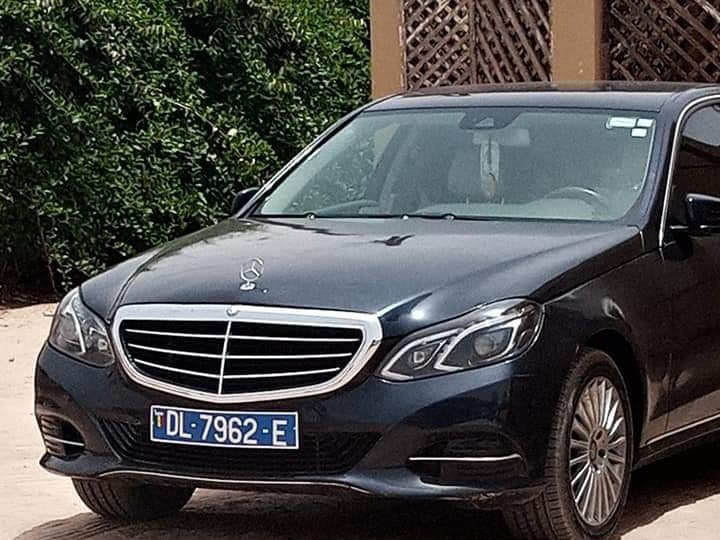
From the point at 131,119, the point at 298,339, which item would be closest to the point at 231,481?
the point at 298,339

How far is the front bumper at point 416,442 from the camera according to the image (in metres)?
5.55

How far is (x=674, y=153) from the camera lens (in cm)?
680

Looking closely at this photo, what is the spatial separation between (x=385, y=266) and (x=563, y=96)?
1.56 meters

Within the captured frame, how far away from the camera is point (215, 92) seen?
14547 mm

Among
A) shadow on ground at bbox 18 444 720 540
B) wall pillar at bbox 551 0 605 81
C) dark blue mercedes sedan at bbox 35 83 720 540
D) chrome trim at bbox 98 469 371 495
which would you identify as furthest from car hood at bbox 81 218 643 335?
wall pillar at bbox 551 0 605 81

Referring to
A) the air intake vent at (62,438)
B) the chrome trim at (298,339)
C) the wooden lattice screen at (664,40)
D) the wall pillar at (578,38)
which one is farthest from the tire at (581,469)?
the wall pillar at (578,38)

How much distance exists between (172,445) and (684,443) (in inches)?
77.4

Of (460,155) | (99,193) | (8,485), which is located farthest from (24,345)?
(460,155)

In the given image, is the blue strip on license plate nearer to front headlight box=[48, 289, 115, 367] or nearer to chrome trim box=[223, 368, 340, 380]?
chrome trim box=[223, 368, 340, 380]

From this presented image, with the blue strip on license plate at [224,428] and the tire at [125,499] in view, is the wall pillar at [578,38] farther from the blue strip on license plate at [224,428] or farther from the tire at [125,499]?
the blue strip on license plate at [224,428]

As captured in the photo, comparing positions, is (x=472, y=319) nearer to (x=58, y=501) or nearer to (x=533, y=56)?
(x=58, y=501)

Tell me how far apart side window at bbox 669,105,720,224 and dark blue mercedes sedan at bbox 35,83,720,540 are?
1 centimetres

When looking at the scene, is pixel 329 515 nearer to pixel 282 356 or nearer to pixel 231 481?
pixel 231 481

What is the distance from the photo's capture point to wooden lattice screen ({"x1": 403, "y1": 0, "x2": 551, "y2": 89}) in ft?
43.8
